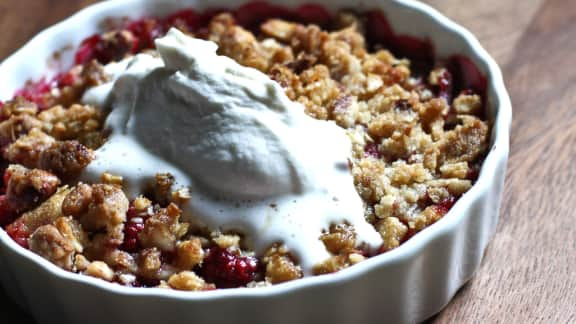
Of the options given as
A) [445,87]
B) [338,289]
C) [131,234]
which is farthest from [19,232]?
[445,87]

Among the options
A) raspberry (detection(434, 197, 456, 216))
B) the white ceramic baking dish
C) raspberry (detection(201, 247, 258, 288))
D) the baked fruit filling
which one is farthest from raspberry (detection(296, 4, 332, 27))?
raspberry (detection(201, 247, 258, 288))

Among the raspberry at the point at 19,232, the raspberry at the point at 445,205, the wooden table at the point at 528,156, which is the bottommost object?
the wooden table at the point at 528,156

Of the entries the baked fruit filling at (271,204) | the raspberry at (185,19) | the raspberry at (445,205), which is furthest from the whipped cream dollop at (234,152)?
the raspberry at (185,19)

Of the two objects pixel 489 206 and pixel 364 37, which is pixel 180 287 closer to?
pixel 489 206

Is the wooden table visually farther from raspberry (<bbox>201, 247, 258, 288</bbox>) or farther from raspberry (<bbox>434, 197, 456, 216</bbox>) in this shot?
raspberry (<bbox>201, 247, 258, 288</bbox>)

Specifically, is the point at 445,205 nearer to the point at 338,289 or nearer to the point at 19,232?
the point at 338,289

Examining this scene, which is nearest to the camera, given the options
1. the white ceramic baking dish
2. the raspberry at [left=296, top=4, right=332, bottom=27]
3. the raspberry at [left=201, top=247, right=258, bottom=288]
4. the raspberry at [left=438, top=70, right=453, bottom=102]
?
the white ceramic baking dish

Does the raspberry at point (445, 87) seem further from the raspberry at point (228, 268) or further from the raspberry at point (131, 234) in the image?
the raspberry at point (131, 234)

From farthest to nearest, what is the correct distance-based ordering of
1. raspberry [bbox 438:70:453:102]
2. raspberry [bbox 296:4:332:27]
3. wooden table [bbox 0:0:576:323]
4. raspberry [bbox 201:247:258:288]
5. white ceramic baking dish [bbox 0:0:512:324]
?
raspberry [bbox 296:4:332:27], raspberry [bbox 438:70:453:102], wooden table [bbox 0:0:576:323], raspberry [bbox 201:247:258:288], white ceramic baking dish [bbox 0:0:512:324]
